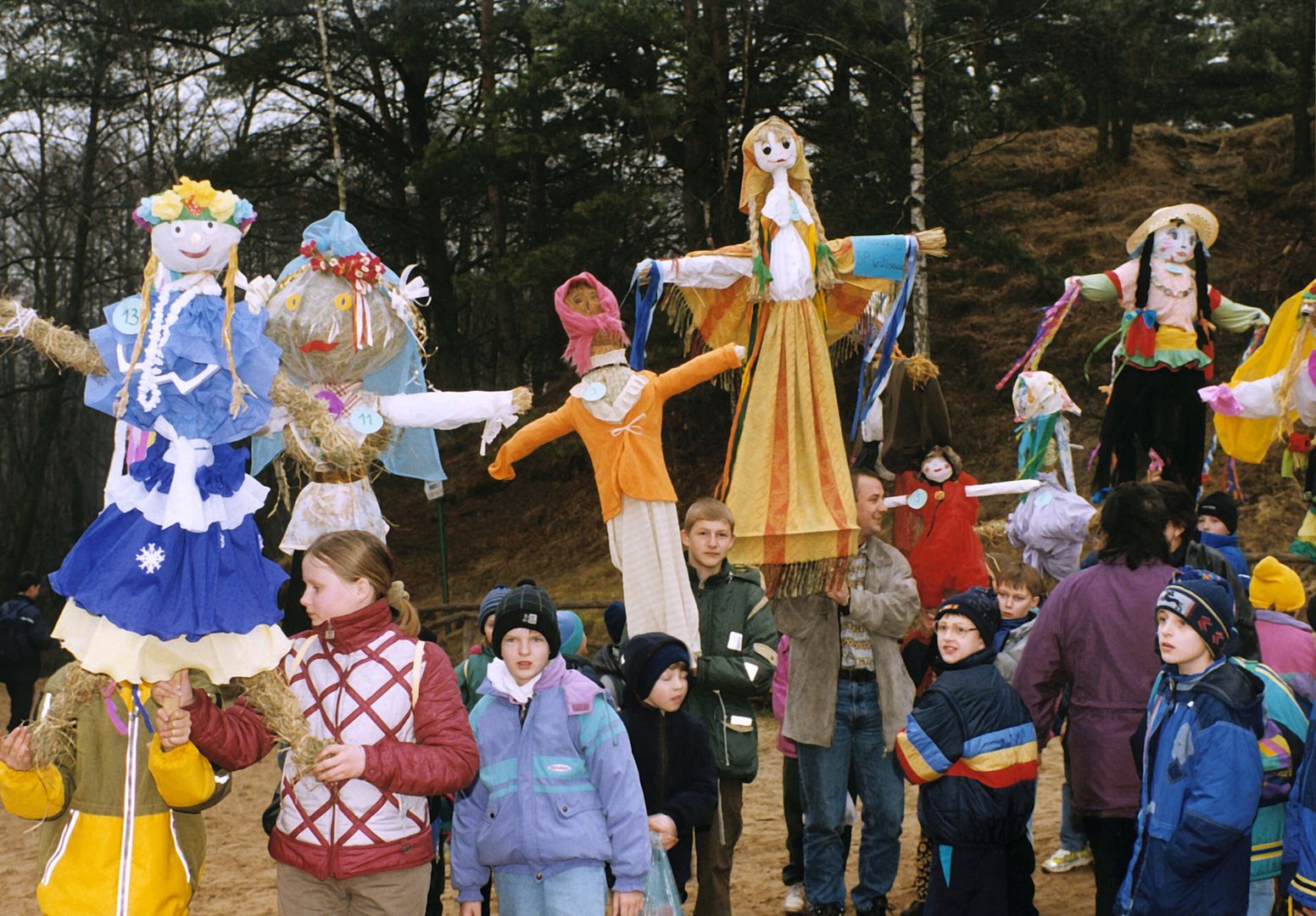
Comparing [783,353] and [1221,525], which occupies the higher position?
[783,353]

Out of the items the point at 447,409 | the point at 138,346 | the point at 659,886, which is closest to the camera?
the point at 138,346

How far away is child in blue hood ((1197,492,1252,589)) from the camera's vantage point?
16.4 ft

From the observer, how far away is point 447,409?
163 inches

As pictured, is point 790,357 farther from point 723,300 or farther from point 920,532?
point 920,532

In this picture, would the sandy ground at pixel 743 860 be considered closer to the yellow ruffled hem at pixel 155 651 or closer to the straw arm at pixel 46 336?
the yellow ruffled hem at pixel 155 651

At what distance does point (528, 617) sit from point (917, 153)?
353 inches

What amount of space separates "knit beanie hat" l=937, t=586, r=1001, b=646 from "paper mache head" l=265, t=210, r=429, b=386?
1.99 meters

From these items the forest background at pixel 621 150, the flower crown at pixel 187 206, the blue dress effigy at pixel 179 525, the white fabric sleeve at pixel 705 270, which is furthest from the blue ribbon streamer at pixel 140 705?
the forest background at pixel 621 150

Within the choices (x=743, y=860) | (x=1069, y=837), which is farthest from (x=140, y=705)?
(x=1069, y=837)

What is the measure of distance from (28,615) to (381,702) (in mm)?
7469

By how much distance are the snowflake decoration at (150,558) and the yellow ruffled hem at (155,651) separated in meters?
0.15

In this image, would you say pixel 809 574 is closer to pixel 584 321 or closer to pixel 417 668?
pixel 584 321

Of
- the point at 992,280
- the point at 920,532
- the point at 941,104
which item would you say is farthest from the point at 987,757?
the point at 992,280

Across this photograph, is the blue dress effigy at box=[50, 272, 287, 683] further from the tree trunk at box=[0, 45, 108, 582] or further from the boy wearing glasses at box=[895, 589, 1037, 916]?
the tree trunk at box=[0, 45, 108, 582]
